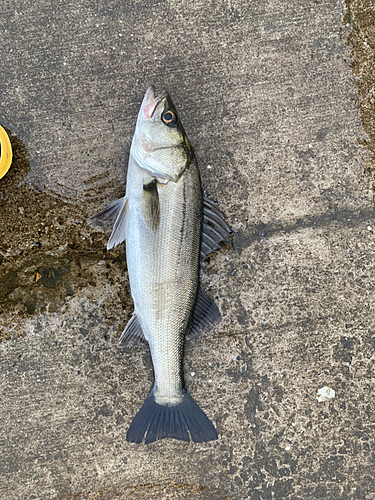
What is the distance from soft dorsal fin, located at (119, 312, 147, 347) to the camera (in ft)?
9.68

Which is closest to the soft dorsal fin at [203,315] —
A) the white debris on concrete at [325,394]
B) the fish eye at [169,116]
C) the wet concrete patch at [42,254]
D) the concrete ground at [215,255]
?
the concrete ground at [215,255]

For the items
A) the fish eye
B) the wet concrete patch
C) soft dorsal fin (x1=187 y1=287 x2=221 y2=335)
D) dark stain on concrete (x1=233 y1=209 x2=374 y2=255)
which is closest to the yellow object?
the wet concrete patch

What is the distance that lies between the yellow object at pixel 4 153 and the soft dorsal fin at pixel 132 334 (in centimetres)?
166

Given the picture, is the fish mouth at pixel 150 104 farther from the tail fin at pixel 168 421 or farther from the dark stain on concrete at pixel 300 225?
the tail fin at pixel 168 421

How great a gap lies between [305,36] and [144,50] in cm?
148

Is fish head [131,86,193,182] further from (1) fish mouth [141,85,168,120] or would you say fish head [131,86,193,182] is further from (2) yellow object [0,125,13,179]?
(2) yellow object [0,125,13,179]

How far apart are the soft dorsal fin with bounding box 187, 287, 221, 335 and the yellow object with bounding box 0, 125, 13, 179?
6.39ft

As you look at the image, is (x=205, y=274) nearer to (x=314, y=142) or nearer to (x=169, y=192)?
(x=169, y=192)

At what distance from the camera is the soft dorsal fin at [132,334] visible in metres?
2.95

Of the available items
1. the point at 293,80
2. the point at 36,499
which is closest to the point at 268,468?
the point at 36,499

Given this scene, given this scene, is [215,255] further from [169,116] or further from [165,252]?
[169,116]

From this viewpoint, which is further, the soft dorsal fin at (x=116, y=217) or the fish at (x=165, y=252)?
the soft dorsal fin at (x=116, y=217)

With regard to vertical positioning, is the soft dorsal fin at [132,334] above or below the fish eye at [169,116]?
below

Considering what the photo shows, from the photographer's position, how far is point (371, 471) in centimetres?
325
